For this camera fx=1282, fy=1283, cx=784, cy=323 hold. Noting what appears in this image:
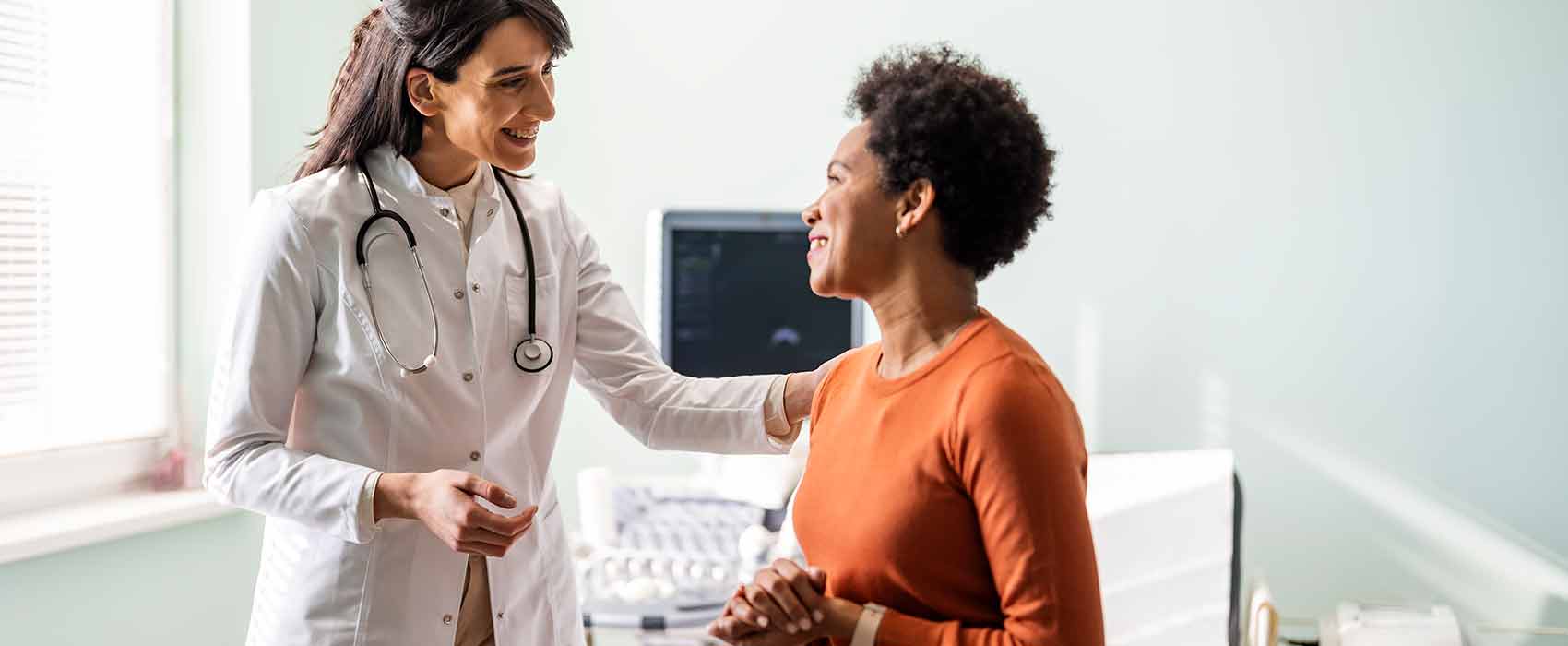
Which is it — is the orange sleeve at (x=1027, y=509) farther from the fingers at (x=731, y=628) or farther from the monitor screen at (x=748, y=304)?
the monitor screen at (x=748, y=304)

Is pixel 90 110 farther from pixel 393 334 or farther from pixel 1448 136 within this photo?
pixel 1448 136

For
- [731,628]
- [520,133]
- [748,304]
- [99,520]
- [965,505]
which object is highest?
[520,133]

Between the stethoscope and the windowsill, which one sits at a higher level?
the stethoscope

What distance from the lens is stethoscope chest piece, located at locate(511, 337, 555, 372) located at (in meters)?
1.51

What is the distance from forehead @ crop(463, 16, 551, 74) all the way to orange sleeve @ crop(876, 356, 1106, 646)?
2.42 ft

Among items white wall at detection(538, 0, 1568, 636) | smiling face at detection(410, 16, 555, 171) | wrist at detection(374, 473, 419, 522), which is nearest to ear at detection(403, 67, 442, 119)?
smiling face at detection(410, 16, 555, 171)

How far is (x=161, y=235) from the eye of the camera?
2674mm

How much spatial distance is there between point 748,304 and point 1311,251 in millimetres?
1215

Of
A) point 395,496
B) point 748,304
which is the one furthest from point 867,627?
point 748,304

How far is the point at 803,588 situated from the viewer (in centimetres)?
109

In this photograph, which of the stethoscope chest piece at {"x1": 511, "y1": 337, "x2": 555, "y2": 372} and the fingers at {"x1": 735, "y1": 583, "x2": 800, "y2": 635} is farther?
the stethoscope chest piece at {"x1": 511, "y1": 337, "x2": 555, "y2": 372}

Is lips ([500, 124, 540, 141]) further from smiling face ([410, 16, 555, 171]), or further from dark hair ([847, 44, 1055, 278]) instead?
dark hair ([847, 44, 1055, 278])

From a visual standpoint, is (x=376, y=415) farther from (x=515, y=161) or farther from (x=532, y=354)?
(x=515, y=161)

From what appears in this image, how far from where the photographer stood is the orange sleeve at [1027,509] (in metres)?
0.98
